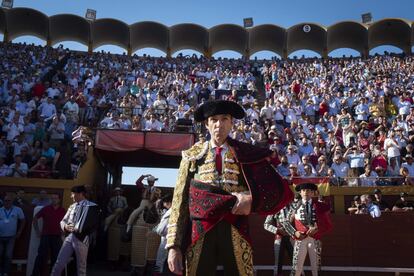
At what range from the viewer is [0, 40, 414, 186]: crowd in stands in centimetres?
965

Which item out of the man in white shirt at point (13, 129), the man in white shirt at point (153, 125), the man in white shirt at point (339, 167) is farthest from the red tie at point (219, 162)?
the man in white shirt at point (153, 125)

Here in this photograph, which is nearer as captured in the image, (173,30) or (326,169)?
(326,169)

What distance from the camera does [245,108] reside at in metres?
13.3

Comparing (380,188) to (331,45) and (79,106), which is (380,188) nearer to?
(79,106)

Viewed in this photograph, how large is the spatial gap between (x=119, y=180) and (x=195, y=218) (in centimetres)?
1113

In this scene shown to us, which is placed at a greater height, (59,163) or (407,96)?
(407,96)

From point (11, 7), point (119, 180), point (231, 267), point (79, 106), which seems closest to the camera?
point (231, 267)

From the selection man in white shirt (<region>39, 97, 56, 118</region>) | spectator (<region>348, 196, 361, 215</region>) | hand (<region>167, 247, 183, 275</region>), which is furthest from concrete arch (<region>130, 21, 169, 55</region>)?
hand (<region>167, 247, 183, 275</region>)

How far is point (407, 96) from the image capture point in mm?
13695

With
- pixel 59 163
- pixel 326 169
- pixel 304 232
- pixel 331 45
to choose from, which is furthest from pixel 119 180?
pixel 331 45

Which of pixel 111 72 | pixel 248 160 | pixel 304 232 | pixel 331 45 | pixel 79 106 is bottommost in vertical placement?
pixel 304 232

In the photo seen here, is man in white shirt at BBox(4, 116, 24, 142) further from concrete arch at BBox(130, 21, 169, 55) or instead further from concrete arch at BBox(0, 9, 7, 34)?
concrete arch at BBox(130, 21, 169, 55)

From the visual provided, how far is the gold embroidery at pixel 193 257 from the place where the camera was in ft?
7.97

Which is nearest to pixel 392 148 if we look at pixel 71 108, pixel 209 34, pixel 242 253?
pixel 71 108
